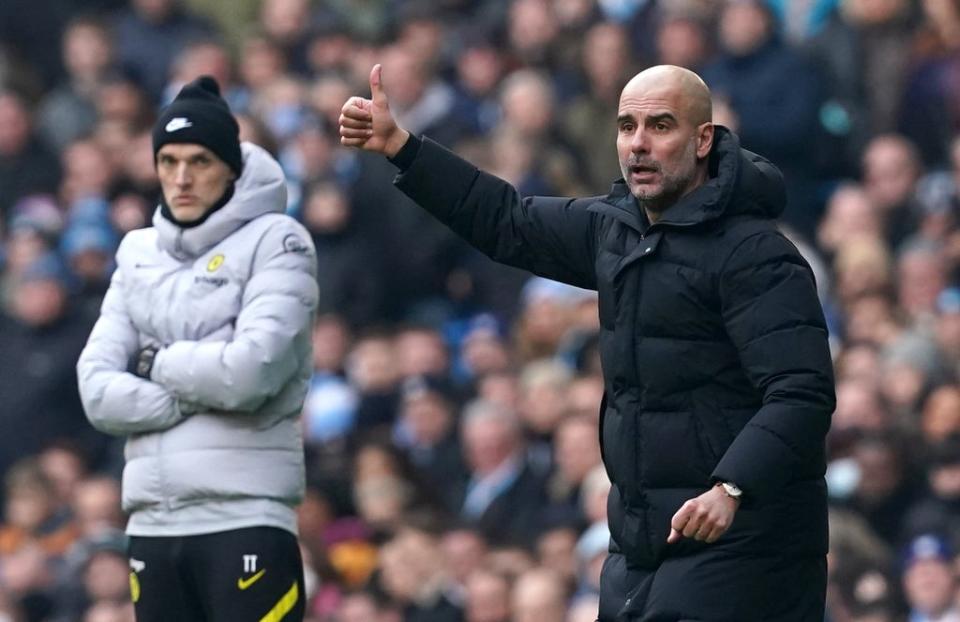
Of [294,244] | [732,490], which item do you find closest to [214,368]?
[294,244]

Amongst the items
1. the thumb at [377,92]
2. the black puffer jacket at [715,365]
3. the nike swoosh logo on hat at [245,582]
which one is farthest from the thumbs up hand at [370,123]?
the nike swoosh logo on hat at [245,582]

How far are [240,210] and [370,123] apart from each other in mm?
838

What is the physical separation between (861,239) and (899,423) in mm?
1653

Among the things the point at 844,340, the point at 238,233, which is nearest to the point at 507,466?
the point at 844,340

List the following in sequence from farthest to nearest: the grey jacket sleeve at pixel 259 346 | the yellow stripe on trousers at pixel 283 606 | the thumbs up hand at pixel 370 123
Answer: the yellow stripe on trousers at pixel 283 606
the grey jacket sleeve at pixel 259 346
the thumbs up hand at pixel 370 123

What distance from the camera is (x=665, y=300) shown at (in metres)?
6.54

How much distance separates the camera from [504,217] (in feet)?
23.1

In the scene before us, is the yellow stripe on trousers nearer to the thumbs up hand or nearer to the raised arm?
the raised arm

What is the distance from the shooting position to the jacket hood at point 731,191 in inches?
257

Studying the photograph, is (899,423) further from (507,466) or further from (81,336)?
(81,336)

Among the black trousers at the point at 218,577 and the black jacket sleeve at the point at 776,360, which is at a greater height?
the black jacket sleeve at the point at 776,360

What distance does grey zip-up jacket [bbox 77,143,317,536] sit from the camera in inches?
290

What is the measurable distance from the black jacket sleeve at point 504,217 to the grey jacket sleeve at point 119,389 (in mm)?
1081

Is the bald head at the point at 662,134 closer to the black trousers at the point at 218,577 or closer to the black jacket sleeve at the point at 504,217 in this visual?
the black jacket sleeve at the point at 504,217
